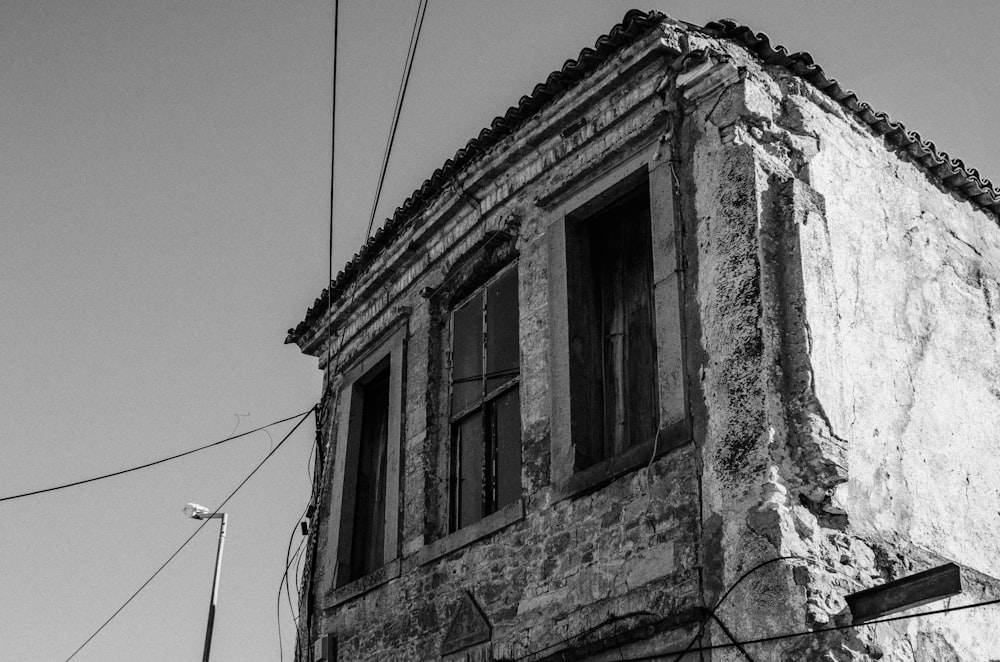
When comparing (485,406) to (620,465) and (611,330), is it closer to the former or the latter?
(611,330)

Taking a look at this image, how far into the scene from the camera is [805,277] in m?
6.41

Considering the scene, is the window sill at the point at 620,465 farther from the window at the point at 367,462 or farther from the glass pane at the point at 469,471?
the window at the point at 367,462

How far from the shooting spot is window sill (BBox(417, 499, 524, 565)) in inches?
298

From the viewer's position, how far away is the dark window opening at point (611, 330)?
7297 millimetres

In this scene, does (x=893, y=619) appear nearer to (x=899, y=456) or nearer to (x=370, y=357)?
(x=899, y=456)

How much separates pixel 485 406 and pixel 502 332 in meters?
0.55

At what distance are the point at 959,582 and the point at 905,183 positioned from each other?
11.3 feet

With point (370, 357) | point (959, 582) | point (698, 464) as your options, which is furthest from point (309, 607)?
point (959, 582)

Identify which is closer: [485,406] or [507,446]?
[507,446]

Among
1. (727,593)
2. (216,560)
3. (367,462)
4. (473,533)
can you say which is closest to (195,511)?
(216,560)

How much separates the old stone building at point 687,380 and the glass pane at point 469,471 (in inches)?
0.9

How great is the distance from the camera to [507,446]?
825cm

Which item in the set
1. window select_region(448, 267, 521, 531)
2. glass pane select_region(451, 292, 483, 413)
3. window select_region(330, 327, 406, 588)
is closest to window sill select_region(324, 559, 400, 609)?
window select_region(330, 327, 406, 588)

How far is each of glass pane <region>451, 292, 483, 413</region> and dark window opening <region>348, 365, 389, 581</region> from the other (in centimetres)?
121
